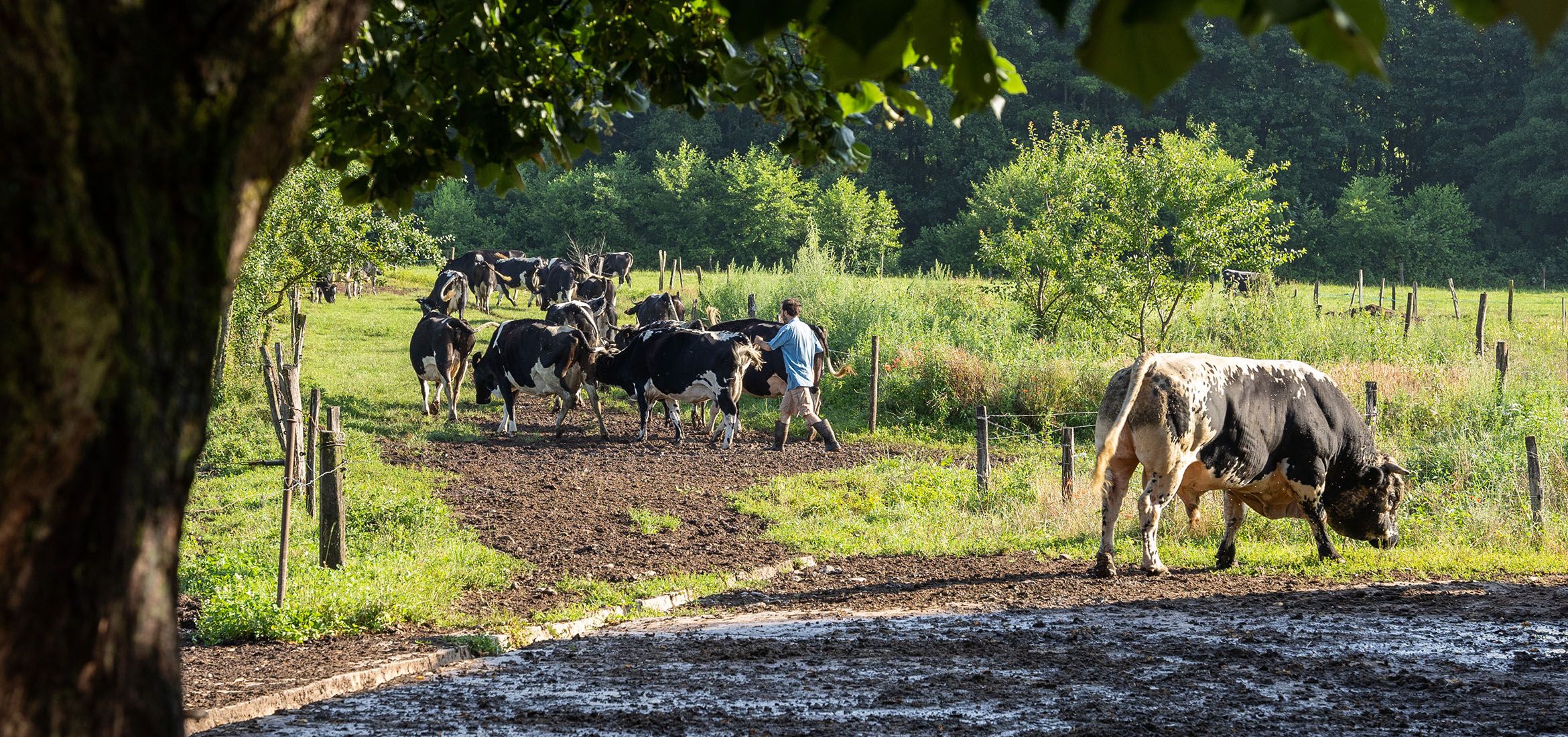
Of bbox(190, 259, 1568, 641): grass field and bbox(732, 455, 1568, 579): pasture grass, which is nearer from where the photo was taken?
bbox(190, 259, 1568, 641): grass field

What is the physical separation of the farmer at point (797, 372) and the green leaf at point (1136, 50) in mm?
14497

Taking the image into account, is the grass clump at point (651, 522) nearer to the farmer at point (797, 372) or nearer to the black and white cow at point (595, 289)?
the farmer at point (797, 372)

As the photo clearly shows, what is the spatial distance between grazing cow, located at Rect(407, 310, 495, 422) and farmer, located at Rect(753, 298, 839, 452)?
5.30 m

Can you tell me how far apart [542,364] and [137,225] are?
55.0ft

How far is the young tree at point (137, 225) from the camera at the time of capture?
1.67m

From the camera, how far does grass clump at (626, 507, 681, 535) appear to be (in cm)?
1155

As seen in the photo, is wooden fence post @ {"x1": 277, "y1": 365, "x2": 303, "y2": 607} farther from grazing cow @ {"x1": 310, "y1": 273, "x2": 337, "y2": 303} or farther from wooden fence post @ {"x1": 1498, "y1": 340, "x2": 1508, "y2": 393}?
grazing cow @ {"x1": 310, "y1": 273, "x2": 337, "y2": 303}

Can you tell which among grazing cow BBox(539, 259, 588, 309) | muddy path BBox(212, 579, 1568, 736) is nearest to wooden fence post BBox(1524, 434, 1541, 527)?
muddy path BBox(212, 579, 1568, 736)

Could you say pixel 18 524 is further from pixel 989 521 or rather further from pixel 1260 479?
pixel 989 521

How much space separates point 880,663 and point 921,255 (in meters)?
59.5

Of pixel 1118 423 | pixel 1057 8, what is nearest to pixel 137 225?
pixel 1057 8

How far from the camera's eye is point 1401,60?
216ft

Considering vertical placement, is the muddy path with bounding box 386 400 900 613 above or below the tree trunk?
below

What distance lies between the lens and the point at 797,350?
16.6 metres
